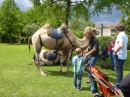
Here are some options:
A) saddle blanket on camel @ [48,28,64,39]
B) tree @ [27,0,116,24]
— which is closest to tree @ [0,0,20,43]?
tree @ [27,0,116,24]

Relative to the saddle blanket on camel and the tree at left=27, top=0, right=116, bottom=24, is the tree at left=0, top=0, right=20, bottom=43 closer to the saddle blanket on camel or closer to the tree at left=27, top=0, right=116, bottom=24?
the tree at left=27, top=0, right=116, bottom=24

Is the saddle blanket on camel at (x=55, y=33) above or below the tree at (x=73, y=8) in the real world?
below

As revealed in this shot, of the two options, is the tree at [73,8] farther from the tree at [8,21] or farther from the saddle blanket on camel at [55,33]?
the tree at [8,21]

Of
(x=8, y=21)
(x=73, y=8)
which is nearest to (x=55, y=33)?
(x=73, y=8)

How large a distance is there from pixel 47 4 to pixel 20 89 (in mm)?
10794

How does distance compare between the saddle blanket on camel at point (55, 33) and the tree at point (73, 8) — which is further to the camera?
the tree at point (73, 8)

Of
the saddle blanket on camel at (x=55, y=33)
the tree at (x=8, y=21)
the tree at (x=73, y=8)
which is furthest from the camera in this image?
the tree at (x=8, y=21)

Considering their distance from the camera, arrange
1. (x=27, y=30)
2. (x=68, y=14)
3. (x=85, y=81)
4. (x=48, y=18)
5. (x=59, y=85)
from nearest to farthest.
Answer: (x=59, y=85) < (x=85, y=81) < (x=68, y=14) < (x=48, y=18) < (x=27, y=30)

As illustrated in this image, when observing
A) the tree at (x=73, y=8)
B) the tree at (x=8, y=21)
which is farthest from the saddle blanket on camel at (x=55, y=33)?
the tree at (x=8, y=21)

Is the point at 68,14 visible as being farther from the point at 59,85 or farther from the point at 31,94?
the point at 31,94

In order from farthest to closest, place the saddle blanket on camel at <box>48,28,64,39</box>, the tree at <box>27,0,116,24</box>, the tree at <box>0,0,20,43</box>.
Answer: the tree at <box>0,0,20,43</box> < the tree at <box>27,0,116,24</box> < the saddle blanket on camel at <box>48,28,64,39</box>

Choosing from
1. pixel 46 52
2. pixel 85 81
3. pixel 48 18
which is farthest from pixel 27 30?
pixel 85 81

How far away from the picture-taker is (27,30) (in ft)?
173

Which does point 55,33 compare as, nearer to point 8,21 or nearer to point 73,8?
point 73,8
